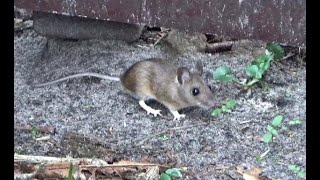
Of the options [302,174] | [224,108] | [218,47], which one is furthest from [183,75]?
[302,174]

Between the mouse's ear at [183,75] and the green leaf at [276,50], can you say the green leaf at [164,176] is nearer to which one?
the mouse's ear at [183,75]

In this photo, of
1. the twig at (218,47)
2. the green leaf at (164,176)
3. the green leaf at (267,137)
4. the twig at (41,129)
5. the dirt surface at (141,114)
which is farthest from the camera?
the twig at (218,47)

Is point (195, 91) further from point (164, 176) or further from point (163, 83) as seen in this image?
point (164, 176)

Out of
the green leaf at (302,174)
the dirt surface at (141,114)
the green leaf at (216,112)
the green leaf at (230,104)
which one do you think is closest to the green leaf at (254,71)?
the dirt surface at (141,114)

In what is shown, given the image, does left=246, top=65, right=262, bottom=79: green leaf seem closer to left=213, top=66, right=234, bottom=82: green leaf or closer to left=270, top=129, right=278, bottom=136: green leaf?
left=213, top=66, right=234, bottom=82: green leaf

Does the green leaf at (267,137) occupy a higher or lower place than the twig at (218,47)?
lower

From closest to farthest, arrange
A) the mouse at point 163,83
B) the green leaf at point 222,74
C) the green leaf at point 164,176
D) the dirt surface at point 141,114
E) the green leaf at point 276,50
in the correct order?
the green leaf at point 164,176, the dirt surface at point 141,114, the mouse at point 163,83, the green leaf at point 222,74, the green leaf at point 276,50
